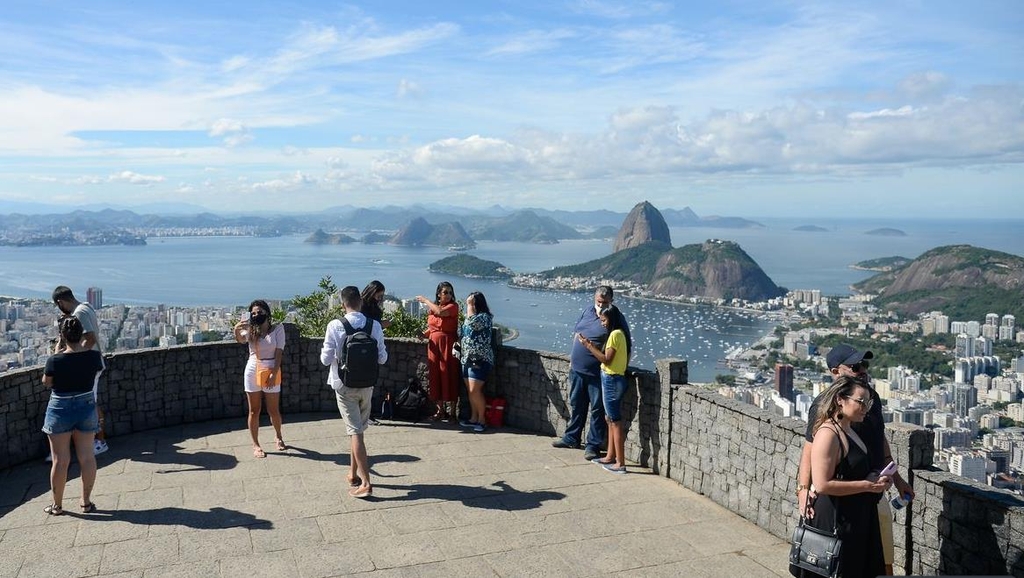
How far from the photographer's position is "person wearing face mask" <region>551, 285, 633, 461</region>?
719cm

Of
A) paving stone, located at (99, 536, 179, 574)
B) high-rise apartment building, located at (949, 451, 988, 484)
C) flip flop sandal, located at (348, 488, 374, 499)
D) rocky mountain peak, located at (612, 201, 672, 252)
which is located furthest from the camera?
rocky mountain peak, located at (612, 201, 672, 252)

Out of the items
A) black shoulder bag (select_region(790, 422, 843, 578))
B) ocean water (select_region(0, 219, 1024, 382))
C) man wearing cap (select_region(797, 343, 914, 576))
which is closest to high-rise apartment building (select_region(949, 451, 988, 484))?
man wearing cap (select_region(797, 343, 914, 576))

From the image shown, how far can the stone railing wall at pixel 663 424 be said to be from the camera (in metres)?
4.43

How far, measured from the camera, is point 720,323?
3278 inches

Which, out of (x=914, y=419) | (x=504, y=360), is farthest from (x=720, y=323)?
(x=504, y=360)

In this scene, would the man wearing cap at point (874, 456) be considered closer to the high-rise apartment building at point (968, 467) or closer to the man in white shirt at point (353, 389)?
the man in white shirt at point (353, 389)

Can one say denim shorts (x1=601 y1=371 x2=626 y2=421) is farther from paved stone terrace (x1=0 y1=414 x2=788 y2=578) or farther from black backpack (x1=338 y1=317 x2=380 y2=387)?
black backpack (x1=338 y1=317 x2=380 y2=387)

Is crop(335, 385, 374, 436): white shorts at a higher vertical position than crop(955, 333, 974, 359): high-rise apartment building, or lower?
higher

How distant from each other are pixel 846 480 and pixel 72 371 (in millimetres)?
5219

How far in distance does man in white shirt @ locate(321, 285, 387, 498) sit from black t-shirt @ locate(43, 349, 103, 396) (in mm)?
1703

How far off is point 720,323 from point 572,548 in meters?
81.0

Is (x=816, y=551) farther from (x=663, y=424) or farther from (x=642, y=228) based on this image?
(x=642, y=228)

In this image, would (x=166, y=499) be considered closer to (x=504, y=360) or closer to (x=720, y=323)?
(x=504, y=360)

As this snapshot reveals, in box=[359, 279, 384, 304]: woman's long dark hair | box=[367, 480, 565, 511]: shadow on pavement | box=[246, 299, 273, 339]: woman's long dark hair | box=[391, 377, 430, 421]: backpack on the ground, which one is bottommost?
box=[367, 480, 565, 511]: shadow on pavement
